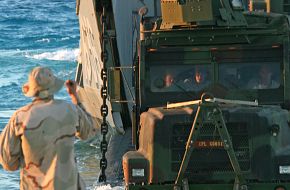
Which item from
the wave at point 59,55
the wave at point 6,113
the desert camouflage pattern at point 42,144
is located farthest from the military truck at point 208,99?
the wave at point 59,55

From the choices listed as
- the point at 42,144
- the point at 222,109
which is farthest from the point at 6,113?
the point at 42,144

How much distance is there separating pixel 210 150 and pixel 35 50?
121ft

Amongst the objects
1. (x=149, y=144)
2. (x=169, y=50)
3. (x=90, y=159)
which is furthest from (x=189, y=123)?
(x=90, y=159)

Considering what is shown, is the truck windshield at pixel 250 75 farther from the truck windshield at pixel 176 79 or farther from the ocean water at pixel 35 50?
the ocean water at pixel 35 50

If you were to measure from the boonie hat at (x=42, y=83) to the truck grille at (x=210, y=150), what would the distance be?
4463 mm

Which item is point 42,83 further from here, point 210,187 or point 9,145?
point 210,187

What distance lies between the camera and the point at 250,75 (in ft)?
48.3

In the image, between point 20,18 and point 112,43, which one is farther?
point 20,18

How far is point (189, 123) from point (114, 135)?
30.6 feet

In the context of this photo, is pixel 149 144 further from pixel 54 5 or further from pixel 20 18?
pixel 54 5

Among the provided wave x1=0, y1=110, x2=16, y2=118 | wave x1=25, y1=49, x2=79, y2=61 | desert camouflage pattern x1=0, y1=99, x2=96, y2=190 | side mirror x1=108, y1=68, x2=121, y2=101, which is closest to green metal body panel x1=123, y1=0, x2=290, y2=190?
side mirror x1=108, y1=68, x2=121, y2=101

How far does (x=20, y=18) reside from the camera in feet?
207

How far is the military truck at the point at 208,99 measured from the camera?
1362cm

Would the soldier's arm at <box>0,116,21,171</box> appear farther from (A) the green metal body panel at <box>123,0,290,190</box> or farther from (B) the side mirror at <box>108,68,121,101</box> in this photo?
(B) the side mirror at <box>108,68,121,101</box>
